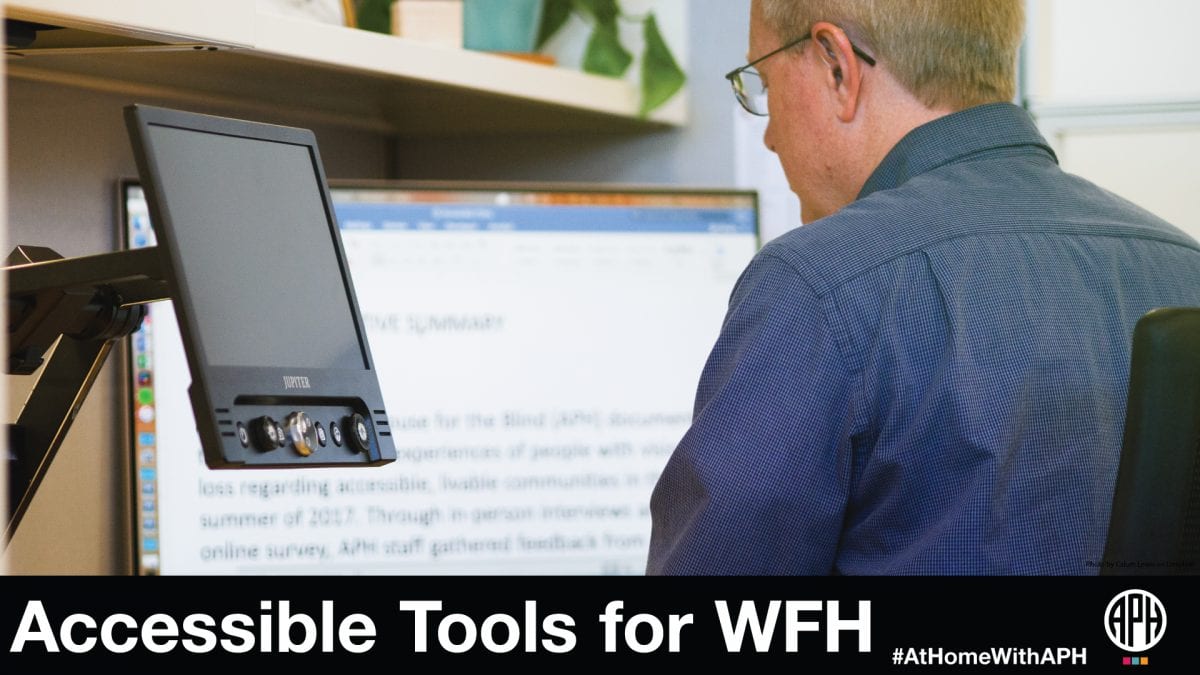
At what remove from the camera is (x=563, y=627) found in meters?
0.79

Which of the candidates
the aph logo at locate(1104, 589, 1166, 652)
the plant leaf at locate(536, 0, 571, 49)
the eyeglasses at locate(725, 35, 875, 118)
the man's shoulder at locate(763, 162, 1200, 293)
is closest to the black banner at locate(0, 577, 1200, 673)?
the aph logo at locate(1104, 589, 1166, 652)

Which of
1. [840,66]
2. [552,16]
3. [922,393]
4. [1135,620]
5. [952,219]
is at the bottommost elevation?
[1135,620]

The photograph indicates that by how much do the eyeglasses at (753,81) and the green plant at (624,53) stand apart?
97mm

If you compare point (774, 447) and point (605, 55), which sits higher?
point (605, 55)

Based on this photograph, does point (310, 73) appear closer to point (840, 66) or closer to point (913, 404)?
point (840, 66)

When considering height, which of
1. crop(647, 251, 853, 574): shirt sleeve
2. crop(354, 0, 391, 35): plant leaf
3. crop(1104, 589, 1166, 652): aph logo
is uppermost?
crop(354, 0, 391, 35): plant leaf

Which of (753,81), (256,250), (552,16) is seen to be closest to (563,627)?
(256,250)

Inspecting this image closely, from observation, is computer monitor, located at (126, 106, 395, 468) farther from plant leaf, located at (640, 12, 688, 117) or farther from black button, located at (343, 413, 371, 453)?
plant leaf, located at (640, 12, 688, 117)

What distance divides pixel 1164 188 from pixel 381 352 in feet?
2.77

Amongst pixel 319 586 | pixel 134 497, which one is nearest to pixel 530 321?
pixel 134 497

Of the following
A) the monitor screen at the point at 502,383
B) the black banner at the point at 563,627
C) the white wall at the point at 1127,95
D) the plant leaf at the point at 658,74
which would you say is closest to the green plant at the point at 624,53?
the plant leaf at the point at 658,74

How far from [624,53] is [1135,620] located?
1.00 meters

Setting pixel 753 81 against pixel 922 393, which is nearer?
pixel 922 393

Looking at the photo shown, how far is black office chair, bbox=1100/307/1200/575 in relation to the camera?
69 cm
